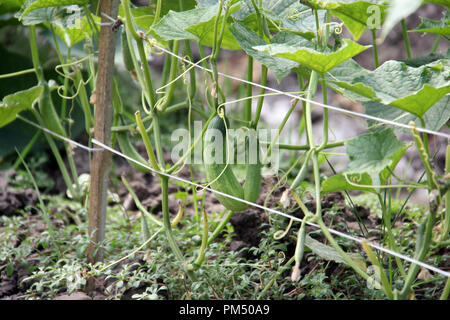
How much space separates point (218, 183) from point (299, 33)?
331 mm

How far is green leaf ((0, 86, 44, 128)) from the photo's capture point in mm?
1125

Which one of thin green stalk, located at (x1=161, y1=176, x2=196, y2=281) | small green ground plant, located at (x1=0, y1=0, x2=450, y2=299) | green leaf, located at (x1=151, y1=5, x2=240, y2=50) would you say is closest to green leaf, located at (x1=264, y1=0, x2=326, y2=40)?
small green ground plant, located at (x1=0, y1=0, x2=450, y2=299)

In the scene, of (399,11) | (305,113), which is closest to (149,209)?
(305,113)

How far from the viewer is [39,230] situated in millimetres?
1371

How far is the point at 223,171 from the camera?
3.00 feet

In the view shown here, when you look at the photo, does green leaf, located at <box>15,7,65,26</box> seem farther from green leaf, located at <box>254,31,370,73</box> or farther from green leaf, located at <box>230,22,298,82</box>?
green leaf, located at <box>254,31,370,73</box>

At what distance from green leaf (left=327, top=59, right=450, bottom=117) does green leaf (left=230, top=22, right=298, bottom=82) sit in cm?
11

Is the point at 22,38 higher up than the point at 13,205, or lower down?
Result: higher up

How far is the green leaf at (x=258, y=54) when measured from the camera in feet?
2.67

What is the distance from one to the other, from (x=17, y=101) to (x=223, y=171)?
0.59 m

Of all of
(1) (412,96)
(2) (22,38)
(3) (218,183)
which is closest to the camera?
(1) (412,96)

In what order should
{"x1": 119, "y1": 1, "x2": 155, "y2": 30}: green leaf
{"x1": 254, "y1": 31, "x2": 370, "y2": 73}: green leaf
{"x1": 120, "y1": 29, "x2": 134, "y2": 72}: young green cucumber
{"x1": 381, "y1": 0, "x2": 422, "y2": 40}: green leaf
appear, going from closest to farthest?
{"x1": 381, "y1": 0, "x2": 422, "y2": 40}: green leaf
{"x1": 254, "y1": 31, "x2": 370, "y2": 73}: green leaf
{"x1": 120, "y1": 29, "x2": 134, "y2": 72}: young green cucumber
{"x1": 119, "y1": 1, "x2": 155, "y2": 30}: green leaf
